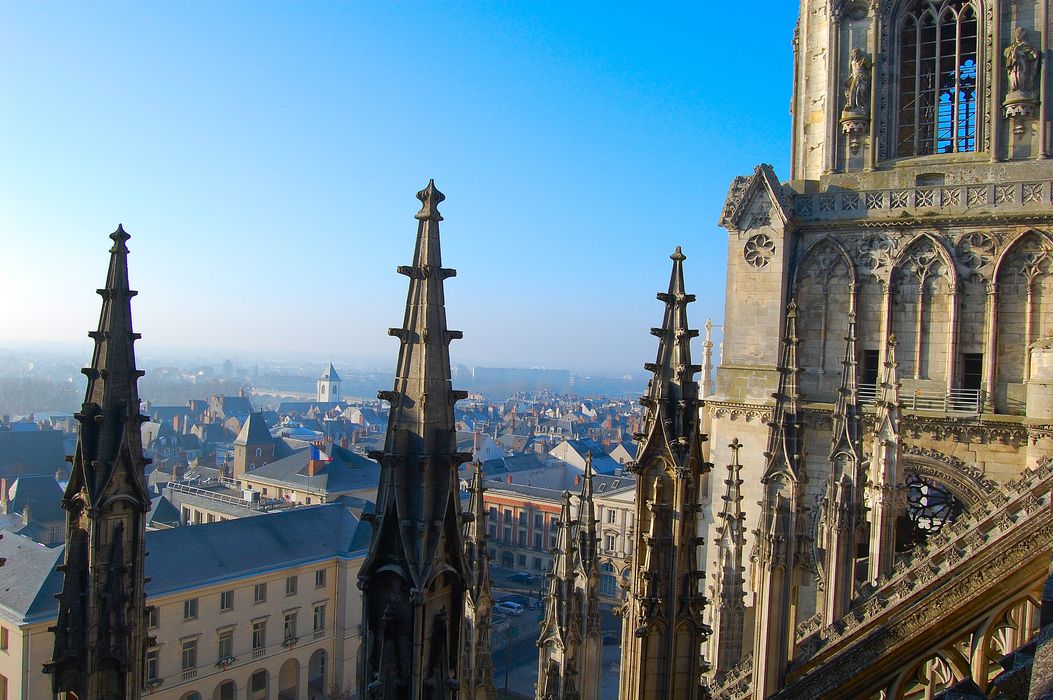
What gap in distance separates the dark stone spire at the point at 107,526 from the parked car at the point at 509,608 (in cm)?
4992

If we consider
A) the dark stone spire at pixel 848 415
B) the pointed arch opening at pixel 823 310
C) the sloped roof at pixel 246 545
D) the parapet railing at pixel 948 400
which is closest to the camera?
the dark stone spire at pixel 848 415

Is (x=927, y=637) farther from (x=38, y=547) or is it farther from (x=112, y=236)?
(x=38, y=547)

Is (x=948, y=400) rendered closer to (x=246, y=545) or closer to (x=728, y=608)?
(x=728, y=608)

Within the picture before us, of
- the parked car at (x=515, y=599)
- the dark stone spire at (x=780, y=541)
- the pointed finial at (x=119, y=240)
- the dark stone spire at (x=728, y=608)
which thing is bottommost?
the parked car at (x=515, y=599)

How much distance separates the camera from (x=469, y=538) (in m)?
12.5

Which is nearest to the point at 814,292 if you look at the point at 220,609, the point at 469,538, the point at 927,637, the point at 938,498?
the point at 938,498

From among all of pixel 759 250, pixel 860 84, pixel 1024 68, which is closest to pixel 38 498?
pixel 759 250

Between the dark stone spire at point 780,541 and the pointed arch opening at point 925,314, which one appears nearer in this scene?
the dark stone spire at point 780,541

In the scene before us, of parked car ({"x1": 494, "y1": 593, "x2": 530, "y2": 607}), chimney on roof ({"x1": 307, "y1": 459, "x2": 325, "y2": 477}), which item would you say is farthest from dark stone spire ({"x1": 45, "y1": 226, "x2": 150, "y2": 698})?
chimney on roof ({"x1": 307, "y1": 459, "x2": 325, "y2": 477})

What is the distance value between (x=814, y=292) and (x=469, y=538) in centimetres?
1541

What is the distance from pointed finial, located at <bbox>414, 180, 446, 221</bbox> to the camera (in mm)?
7172

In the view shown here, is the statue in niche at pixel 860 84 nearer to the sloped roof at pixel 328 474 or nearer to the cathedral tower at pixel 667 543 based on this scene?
the cathedral tower at pixel 667 543

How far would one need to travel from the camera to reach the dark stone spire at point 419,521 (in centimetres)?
673

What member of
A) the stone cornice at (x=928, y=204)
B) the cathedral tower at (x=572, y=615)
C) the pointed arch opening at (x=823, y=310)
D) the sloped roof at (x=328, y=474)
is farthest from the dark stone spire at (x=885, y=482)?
the sloped roof at (x=328, y=474)
